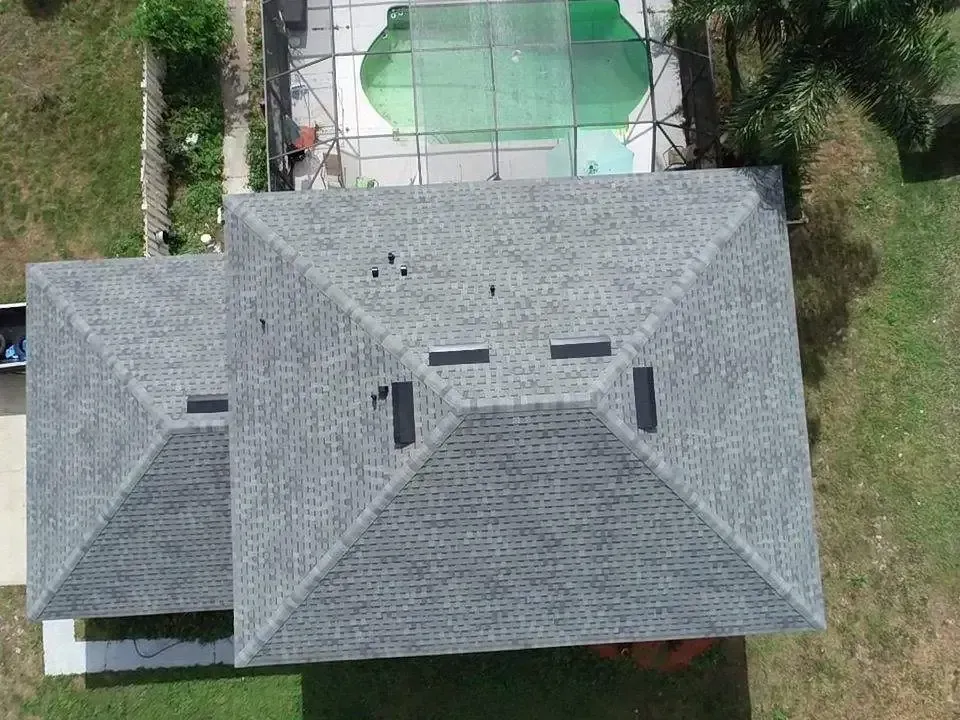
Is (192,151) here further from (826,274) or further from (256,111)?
(826,274)

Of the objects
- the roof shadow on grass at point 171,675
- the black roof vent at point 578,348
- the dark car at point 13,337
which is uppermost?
the dark car at point 13,337

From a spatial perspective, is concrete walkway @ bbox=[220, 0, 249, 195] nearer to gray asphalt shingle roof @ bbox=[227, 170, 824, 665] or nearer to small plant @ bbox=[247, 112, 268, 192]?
small plant @ bbox=[247, 112, 268, 192]

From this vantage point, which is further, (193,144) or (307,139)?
(193,144)

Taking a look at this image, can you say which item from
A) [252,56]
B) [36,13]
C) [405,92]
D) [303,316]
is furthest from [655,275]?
[36,13]

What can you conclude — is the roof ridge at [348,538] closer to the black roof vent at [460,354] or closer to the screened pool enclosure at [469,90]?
the black roof vent at [460,354]

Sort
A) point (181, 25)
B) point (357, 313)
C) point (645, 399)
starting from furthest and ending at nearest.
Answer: point (181, 25), point (357, 313), point (645, 399)

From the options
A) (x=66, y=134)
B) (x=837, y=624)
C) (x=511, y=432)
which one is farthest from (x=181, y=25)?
(x=837, y=624)

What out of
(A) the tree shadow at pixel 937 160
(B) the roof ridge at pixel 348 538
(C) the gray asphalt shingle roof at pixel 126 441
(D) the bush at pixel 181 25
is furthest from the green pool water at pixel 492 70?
(A) the tree shadow at pixel 937 160
